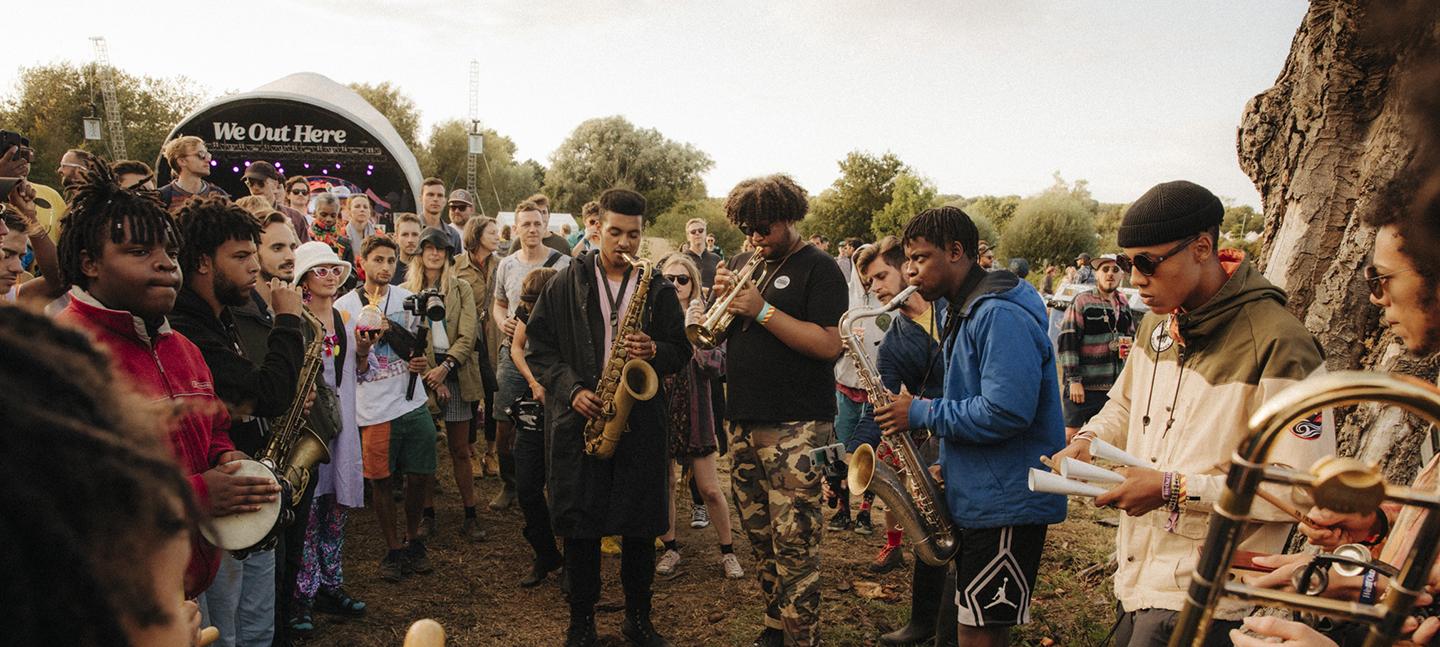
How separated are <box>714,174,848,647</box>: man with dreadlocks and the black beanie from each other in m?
1.91

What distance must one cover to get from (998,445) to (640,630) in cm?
231

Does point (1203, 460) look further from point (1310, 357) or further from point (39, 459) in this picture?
point (39, 459)

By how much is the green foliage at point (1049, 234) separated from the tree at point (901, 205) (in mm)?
5855

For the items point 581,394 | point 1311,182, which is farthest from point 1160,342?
point 581,394

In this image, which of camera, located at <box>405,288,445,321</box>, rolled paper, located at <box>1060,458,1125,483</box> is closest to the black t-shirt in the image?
rolled paper, located at <box>1060,458,1125,483</box>

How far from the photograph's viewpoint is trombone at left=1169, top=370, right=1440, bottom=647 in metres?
1.00

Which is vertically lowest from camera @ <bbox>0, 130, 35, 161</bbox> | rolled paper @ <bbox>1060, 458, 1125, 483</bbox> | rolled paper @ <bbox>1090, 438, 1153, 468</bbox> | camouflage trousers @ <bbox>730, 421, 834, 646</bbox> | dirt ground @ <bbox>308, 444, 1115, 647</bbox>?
dirt ground @ <bbox>308, 444, 1115, 647</bbox>

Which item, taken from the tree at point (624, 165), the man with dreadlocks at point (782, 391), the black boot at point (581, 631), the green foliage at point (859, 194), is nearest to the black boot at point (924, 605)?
the man with dreadlocks at point (782, 391)

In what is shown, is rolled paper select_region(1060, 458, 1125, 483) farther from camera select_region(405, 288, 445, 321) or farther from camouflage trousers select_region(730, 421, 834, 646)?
camera select_region(405, 288, 445, 321)

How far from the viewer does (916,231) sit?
11.4 ft

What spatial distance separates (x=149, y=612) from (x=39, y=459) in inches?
8.6

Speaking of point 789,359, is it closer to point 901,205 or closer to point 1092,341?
point 1092,341

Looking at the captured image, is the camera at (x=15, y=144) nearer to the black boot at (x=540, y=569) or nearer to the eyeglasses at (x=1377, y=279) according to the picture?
the black boot at (x=540, y=569)

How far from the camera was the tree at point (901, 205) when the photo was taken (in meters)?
33.1
